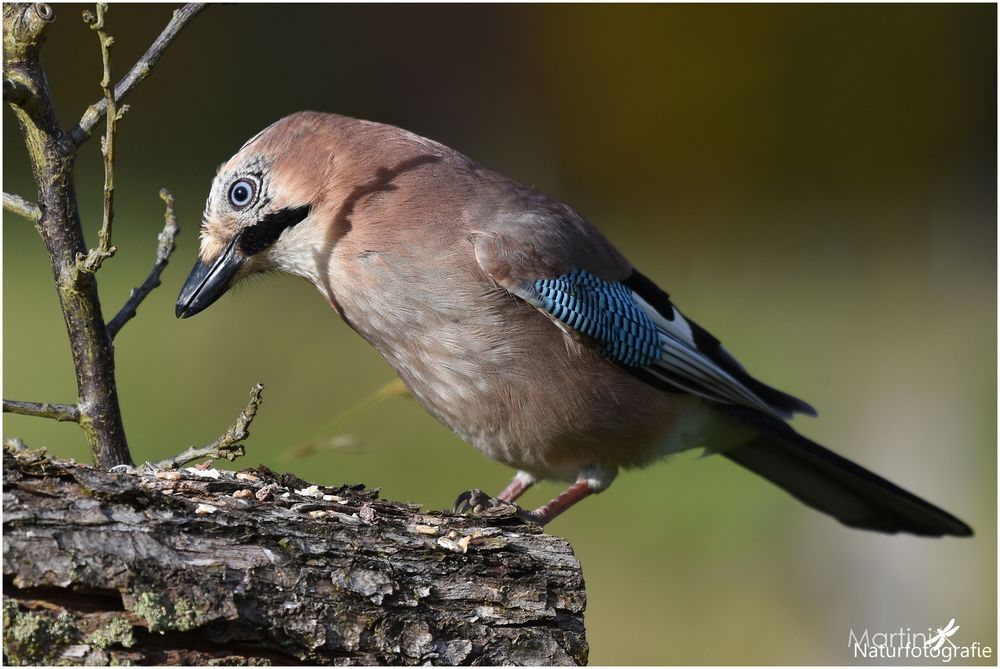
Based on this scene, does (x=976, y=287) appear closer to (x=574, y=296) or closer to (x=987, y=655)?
(x=987, y=655)

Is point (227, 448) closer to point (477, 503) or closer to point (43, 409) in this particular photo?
point (43, 409)

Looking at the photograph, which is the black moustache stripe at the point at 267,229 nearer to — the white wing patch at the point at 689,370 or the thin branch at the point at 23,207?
the thin branch at the point at 23,207

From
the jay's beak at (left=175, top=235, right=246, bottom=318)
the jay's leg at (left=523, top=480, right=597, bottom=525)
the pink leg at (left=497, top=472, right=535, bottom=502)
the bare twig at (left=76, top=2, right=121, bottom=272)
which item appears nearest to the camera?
the bare twig at (left=76, top=2, right=121, bottom=272)

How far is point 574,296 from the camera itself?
127 inches

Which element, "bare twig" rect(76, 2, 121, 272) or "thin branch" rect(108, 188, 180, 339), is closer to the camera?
"bare twig" rect(76, 2, 121, 272)

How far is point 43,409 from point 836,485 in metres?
2.88

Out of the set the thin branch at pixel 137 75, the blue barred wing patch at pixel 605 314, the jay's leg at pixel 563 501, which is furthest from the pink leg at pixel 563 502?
the thin branch at pixel 137 75

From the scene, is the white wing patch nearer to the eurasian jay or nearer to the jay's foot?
the eurasian jay

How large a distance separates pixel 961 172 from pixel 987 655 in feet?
20.0

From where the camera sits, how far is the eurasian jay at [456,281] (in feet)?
9.95

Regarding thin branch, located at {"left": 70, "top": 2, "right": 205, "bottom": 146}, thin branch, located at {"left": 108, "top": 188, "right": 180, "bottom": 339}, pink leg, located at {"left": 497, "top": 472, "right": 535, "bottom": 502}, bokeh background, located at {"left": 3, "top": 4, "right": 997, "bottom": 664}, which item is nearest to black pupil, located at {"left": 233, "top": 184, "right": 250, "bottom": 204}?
thin branch, located at {"left": 108, "top": 188, "right": 180, "bottom": 339}

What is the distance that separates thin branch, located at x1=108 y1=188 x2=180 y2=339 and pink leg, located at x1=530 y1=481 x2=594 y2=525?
1228mm

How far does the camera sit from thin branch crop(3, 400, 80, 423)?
214cm

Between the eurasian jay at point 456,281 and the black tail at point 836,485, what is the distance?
71 cm
